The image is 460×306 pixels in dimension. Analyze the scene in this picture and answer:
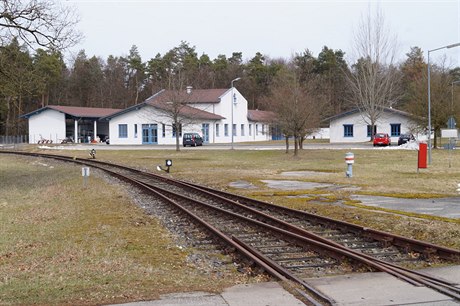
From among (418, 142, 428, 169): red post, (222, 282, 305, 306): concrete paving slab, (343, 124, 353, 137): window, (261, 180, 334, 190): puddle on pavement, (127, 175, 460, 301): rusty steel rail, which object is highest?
(343, 124, 353, 137): window

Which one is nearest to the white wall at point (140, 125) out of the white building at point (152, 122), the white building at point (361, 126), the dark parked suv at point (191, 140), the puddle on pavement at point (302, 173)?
the white building at point (152, 122)

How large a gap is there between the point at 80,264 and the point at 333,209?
7.61m

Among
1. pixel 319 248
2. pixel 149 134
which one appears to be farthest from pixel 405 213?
pixel 149 134

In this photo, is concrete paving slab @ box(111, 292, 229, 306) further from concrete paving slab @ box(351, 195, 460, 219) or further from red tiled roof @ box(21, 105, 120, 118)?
red tiled roof @ box(21, 105, 120, 118)

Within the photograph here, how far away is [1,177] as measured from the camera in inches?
1070

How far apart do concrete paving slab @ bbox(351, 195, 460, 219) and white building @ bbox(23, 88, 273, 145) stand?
4308 cm

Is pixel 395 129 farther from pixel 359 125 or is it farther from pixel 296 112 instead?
pixel 296 112

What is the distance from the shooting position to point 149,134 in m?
70.9

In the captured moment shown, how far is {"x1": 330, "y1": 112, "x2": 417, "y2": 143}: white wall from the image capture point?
67875 mm

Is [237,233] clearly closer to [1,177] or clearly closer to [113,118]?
[1,177]

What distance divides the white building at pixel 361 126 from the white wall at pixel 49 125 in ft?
133

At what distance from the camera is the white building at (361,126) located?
67812 mm

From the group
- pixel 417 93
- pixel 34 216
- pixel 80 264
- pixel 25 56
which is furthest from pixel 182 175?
pixel 417 93

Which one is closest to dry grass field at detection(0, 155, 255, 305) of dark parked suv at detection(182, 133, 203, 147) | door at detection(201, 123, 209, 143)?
dark parked suv at detection(182, 133, 203, 147)
